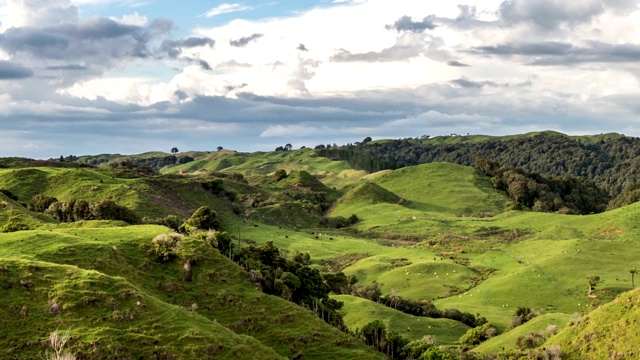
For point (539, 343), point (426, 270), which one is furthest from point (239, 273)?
point (426, 270)

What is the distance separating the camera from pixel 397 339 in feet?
217

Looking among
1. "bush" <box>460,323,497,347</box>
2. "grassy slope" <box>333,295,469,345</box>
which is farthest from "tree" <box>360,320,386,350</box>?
"bush" <box>460,323,497,347</box>

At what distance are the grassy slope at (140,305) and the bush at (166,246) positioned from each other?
0.81 metres

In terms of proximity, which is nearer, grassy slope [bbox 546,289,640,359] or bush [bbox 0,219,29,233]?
grassy slope [bbox 546,289,640,359]

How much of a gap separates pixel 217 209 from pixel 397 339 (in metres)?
104

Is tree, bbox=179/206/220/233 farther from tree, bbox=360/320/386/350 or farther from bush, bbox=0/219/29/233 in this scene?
tree, bbox=360/320/386/350

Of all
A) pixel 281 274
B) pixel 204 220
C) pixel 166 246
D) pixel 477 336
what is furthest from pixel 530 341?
pixel 204 220

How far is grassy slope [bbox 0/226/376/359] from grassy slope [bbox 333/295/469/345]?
22764mm

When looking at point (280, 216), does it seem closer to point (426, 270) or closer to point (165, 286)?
point (426, 270)

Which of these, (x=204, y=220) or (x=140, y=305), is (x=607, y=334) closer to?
(x=140, y=305)

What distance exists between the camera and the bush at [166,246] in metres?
63.7

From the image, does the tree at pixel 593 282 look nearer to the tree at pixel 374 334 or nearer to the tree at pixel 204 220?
the tree at pixel 374 334

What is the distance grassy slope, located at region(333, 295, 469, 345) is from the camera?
81.5 metres

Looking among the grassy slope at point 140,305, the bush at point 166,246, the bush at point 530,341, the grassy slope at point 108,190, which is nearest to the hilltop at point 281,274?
the grassy slope at point 140,305
